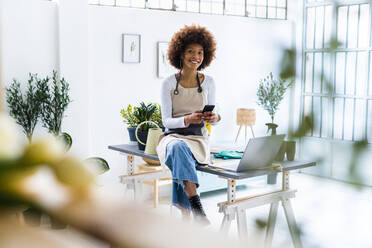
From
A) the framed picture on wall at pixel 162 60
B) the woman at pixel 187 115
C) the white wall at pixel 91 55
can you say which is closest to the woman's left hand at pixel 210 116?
the woman at pixel 187 115

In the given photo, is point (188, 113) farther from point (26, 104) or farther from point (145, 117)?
point (26, 104)

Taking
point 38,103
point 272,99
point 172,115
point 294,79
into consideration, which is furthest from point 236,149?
point 294,79

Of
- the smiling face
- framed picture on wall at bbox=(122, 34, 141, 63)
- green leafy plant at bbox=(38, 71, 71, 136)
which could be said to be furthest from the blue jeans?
framed picture on wall at bbox=(122, 34, 141, 63)

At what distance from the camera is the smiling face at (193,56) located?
379 centimetres

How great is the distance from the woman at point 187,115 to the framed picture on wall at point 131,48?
2.25 metres

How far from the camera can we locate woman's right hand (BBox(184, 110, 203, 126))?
343cm

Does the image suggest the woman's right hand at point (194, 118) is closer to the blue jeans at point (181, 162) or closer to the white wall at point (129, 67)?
the blue jeans at point (181, 162)

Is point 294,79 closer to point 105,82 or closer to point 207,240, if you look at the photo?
point 207,240

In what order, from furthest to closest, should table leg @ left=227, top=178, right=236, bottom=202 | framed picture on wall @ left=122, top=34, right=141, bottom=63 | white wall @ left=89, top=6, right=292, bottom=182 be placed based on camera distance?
framed picture on wall @ left=122, top=34, right=141, bottom=63 → white wall @ left=89, top=6, right=292, bottom=182 → table leg @ left=227, top=178, right=236, bottom=202

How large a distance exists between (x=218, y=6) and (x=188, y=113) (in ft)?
13.0

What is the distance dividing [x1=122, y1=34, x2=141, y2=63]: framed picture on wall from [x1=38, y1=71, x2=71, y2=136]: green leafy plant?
3.20 ft

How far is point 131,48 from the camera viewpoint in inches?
243

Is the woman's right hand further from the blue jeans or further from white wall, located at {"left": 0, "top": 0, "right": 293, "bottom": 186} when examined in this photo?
white wall, located at {"left": 0, "top": 0, "right": 293, "bottom": 186}

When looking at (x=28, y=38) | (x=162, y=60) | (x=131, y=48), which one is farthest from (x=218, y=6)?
(x=28, y=38)
